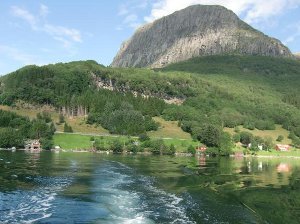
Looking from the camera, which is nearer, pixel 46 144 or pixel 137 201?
pixel 137 201

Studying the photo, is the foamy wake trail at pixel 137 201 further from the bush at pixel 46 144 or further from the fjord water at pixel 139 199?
the bush at pixel 46 144

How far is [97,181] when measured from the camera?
282 feet

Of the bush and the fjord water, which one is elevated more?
the bush

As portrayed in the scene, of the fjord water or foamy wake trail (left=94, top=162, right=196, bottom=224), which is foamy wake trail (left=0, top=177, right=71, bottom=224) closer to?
the fjord water

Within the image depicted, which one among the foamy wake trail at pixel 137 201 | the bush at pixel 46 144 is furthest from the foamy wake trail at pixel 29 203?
the bush at pixel 46 144

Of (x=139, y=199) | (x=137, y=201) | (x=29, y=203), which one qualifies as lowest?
(x=137, y=201)

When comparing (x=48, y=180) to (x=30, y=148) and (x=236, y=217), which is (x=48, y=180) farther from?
(x=30, y=148)

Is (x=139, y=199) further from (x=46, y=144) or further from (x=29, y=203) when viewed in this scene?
(x=46, y=144)

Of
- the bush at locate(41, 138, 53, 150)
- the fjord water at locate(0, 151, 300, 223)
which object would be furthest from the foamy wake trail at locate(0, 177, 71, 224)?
the bush at locate(41, 138, 53, 150)

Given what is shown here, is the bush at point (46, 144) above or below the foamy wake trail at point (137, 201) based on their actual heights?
above

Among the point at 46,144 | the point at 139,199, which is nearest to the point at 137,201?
the point at 139,199

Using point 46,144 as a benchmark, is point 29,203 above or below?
below

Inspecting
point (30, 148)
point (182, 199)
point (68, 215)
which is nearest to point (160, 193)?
point (182, 199)

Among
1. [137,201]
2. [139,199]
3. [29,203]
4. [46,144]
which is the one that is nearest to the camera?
[29,203]
